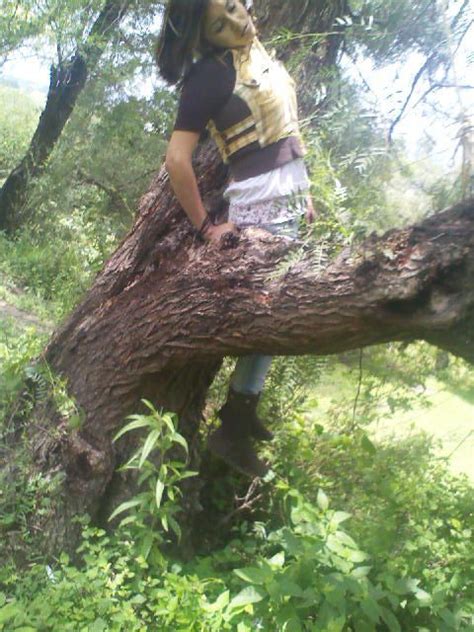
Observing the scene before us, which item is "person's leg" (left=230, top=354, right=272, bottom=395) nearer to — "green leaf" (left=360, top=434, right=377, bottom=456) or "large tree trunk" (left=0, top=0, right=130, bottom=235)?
"green leaf" (left=360, top=434, right=377, bottom=456)

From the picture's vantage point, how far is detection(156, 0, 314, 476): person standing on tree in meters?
2.37

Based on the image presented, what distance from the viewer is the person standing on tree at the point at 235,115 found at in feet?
7.78

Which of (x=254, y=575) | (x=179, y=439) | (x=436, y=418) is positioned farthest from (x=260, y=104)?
(x=436, y=418)

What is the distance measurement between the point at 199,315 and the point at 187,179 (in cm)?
51

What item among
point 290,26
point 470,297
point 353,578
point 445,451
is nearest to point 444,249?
point 470,297

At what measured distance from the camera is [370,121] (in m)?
2.20

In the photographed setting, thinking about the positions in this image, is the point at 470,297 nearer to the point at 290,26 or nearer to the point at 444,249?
the point at 444,249

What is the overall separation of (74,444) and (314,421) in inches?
58.5

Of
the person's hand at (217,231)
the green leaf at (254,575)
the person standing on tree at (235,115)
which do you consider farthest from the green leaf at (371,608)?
the person's hand at (217,231)

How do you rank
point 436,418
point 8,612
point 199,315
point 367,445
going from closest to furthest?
1. point 8,612
2. point 199,315
3. point 367,445
4. point 436,418

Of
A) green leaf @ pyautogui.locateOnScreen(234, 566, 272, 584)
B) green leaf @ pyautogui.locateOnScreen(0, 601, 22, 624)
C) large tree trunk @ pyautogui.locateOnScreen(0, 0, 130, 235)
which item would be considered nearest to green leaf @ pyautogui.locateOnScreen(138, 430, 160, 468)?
green leaf @ pyautogui.locateOnScreen(234, 566, 272, 584)

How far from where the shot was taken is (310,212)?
224 cm

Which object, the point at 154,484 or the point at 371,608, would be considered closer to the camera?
the point at 371,608

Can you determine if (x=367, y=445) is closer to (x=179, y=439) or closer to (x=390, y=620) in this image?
(x=390, y=620)
